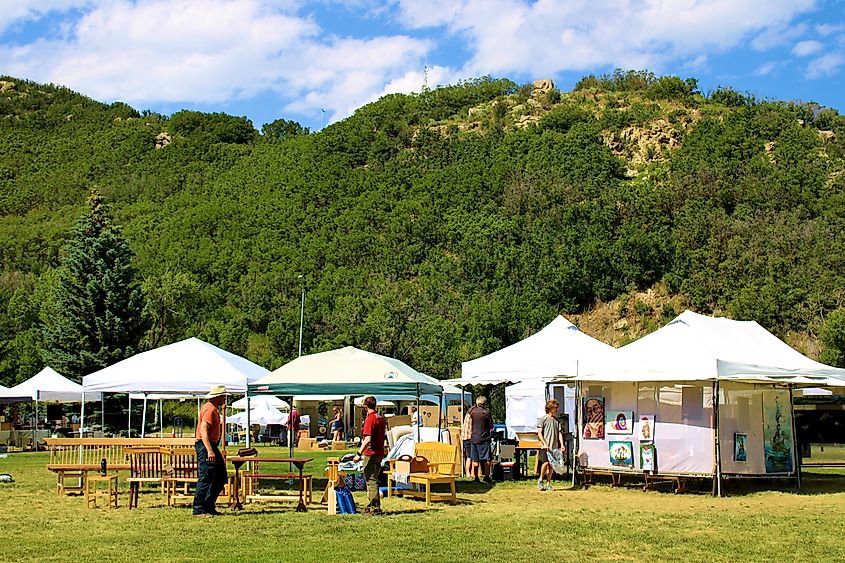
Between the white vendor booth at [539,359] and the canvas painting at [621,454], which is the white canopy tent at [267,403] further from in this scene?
the canvas painting at [621,454]

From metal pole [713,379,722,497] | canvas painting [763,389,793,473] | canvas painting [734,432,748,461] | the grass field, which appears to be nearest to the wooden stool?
the grass field

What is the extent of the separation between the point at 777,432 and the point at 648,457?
7.39ft

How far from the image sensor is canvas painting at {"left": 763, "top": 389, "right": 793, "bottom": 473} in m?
17.1

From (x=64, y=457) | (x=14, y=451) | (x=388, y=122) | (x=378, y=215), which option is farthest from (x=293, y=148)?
(x=64, y=457)

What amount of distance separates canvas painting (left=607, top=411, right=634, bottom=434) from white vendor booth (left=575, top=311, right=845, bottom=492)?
0.06ft

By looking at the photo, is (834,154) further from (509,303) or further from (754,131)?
(509,303)

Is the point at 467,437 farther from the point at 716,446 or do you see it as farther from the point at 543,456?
the point at 716,446

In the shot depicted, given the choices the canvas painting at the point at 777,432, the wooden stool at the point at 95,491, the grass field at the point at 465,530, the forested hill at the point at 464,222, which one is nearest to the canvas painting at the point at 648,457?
the grass field at the point at 465,530

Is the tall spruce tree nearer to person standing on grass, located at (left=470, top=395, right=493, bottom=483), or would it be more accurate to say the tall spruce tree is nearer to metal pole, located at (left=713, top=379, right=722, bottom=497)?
person standing on grass, located at (left=470, top=395, right=493, bottom=483)

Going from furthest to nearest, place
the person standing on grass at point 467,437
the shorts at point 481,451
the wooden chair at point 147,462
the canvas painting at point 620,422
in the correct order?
1. the person standing on grass at point 467,437
2. the shorts at point 481,451
3. the canvas painting at point 620,422
4. the wooden chair at point 147,462

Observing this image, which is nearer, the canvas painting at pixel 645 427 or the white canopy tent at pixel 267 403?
the canvas painting at pixel 645 427

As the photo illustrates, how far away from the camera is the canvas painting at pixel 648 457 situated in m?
16.9

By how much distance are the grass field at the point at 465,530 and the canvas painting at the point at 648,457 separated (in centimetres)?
57

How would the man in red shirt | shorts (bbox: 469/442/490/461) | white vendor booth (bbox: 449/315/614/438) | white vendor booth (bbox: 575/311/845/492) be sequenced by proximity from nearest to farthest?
the man in red shirt, white vendor booth (bbox: 575/311/845/492), shorts (bbox: 469/442/490/461), white vendor booth (bbox: 449/315/614/438)
